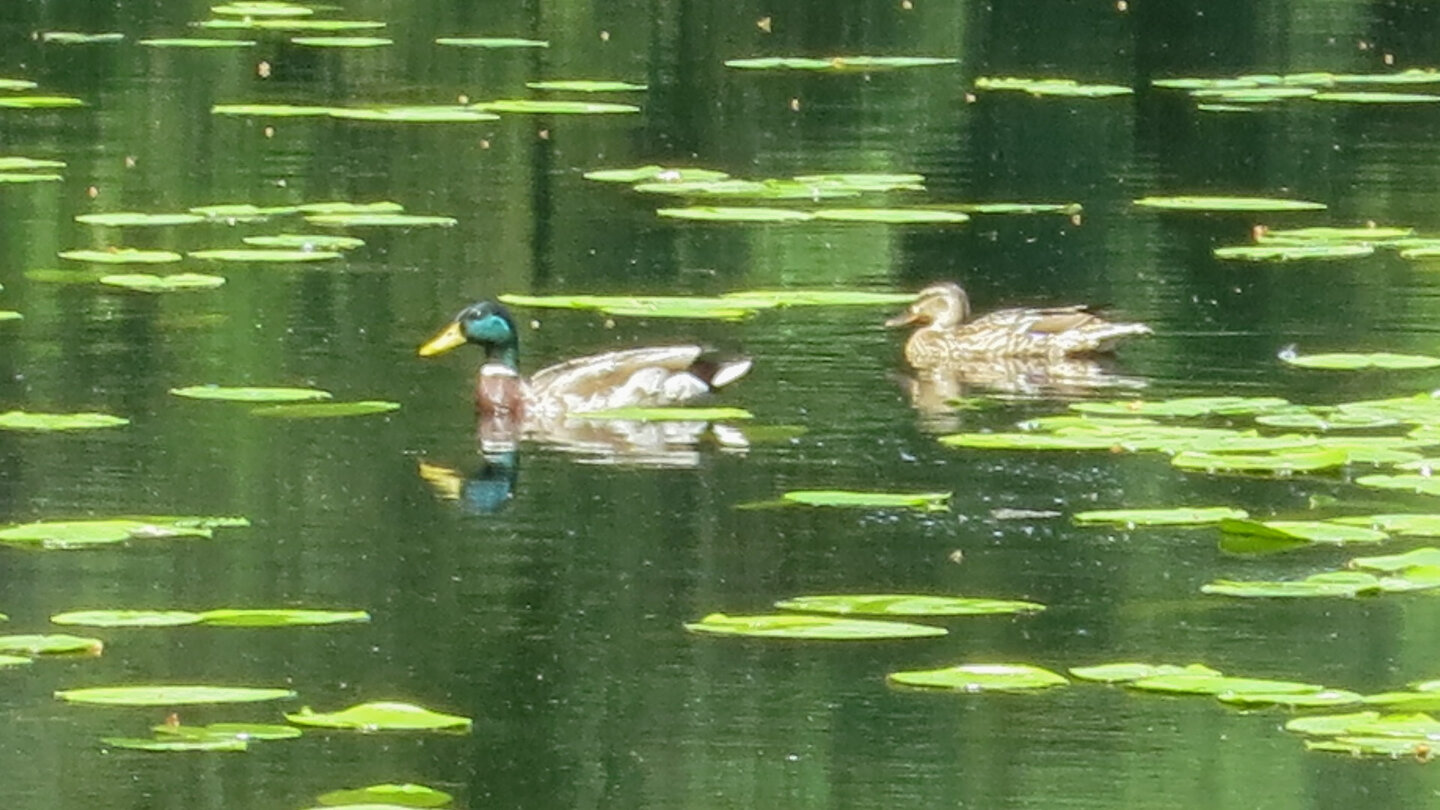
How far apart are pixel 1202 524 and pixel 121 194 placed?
23.7 ft

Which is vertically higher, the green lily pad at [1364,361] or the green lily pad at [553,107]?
the green lily pad at [1364,361]

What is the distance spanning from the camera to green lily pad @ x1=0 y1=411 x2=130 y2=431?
9992 mm

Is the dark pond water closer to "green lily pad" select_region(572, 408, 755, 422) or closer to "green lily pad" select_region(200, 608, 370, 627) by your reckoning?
"green lily pad" select_region(200, 608, 370, 627)

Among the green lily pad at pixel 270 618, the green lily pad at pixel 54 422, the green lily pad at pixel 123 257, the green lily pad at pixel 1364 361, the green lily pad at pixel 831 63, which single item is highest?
the green lily pad at pixel 1364 361

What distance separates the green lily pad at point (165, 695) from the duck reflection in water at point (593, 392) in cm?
296

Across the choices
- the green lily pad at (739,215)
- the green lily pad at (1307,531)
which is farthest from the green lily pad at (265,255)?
the green lily pad at (1307,531)

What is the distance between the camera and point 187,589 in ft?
26.7

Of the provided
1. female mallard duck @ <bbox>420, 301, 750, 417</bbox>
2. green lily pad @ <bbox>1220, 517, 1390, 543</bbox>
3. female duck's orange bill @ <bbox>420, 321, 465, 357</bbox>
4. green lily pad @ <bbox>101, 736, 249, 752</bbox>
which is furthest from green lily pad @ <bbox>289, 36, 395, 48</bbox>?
green lily pad @ <bbox>101, 736, 249, 752</bbox>

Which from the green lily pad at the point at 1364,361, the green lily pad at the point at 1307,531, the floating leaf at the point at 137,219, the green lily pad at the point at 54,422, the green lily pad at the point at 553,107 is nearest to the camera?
the green lily pad at the point at 1307,531

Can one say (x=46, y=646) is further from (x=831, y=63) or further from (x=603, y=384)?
(x=831, y=63)

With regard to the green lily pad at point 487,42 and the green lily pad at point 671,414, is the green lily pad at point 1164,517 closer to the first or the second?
the green lily pad at point 671,414

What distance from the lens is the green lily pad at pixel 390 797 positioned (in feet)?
21.0

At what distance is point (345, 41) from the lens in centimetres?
2108

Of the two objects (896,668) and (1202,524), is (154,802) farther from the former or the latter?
(1202,524)
